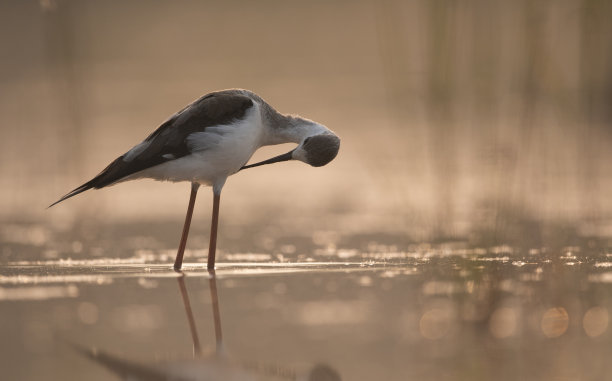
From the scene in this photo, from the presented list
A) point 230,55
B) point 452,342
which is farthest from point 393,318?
point 230,55

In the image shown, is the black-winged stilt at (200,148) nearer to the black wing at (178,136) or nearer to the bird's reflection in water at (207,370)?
the black wing at (178,136)

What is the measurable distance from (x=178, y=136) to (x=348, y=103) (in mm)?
11642

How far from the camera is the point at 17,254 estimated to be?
9.12 m

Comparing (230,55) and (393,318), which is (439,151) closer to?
(393,318)

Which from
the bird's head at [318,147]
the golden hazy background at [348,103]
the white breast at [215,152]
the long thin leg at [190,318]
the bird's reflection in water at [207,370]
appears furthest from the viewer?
the bird's head at [318,147]

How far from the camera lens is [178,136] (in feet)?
28.5

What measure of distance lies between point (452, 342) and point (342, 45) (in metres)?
20.8

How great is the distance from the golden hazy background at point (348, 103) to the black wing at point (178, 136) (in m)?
0.99

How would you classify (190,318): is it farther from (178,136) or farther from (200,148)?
(178,136)

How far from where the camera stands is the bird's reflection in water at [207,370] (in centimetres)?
522

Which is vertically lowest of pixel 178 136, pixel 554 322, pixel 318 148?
pixel 554 322

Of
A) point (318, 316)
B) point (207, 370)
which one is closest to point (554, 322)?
point (318, 316)

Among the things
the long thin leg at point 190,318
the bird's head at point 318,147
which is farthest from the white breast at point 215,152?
the long thin leg at point 190,318

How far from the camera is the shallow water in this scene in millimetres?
5320
